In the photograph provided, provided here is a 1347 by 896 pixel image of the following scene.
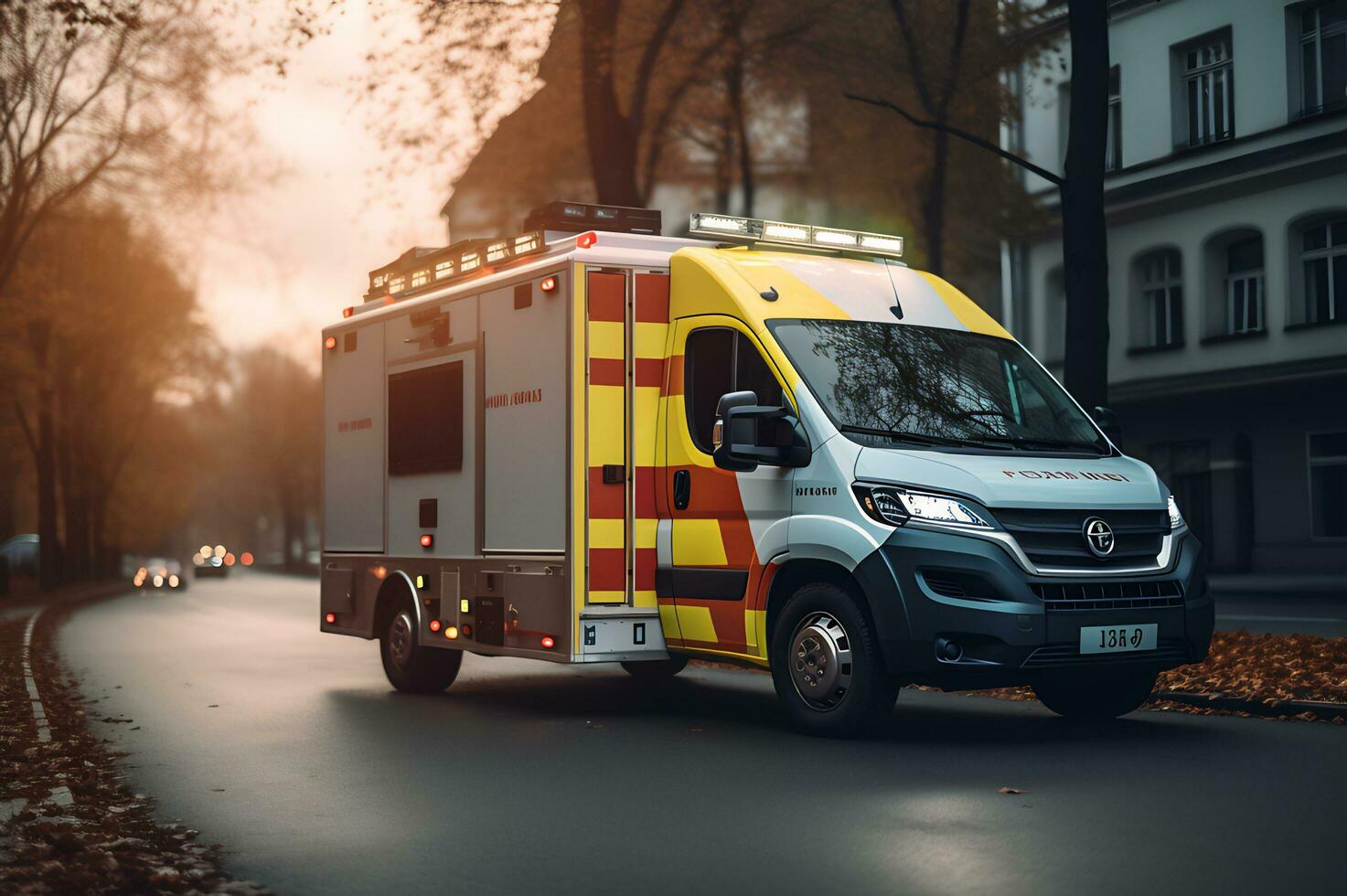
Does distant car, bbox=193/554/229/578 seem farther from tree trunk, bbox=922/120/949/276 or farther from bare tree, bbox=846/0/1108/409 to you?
bare tree, bbox=846/0/1108/409

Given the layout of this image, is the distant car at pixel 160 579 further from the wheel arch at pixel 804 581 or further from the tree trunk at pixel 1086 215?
the wheel arch at pixel 804 581

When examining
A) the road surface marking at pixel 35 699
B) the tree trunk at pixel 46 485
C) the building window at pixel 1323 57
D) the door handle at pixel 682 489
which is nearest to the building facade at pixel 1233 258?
the building window at pixel 1323 57

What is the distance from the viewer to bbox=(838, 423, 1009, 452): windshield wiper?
9.56 meters

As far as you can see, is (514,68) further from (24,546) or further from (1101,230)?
(24,546)

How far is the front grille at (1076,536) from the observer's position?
9008mm

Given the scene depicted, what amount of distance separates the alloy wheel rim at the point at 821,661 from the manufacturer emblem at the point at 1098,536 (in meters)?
1.41

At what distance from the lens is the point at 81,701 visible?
45.5ft

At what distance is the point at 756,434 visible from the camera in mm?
9750

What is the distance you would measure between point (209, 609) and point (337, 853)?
92.6ft

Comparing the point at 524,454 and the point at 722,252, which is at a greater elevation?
the point at 722,252

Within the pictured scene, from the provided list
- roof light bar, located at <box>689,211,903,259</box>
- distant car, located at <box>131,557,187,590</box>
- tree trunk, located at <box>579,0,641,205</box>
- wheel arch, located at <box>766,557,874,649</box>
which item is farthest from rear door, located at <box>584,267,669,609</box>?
distant car, located at <box>131,557,187,590</box>

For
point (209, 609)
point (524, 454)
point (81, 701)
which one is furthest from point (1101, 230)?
point (209, 609)

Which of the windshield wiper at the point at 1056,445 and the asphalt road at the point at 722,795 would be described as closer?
the asphalt road at the point at 722,795

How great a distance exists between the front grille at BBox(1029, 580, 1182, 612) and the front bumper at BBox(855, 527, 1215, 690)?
11 mm
